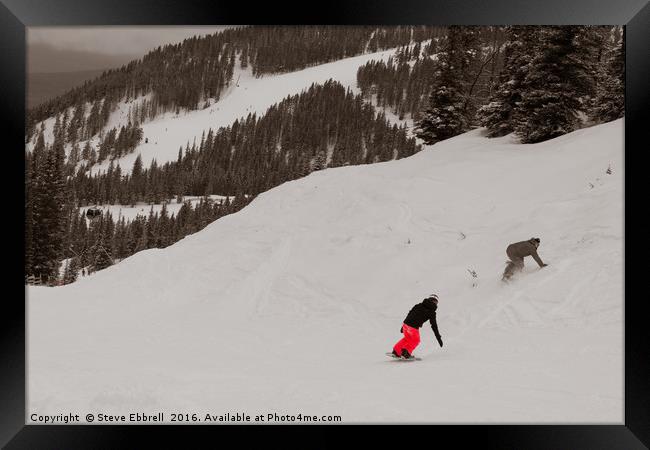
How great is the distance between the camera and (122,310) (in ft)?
46.6

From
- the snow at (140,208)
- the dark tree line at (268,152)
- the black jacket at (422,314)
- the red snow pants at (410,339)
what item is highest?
the dark tree line at (268,152)

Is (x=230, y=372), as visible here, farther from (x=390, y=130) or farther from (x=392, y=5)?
(x=390, y=130)

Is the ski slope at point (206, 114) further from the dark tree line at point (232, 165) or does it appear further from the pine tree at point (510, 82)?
the pine tree at point (510, 82)

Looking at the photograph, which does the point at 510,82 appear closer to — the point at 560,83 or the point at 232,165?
the point at 560,83

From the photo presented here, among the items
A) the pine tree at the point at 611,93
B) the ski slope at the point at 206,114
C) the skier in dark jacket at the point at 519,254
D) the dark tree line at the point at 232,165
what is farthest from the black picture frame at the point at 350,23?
the ski slope at the point at 206,114

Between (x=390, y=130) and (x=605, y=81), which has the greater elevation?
(x=390, y=130)

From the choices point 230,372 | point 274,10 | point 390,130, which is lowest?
point 230,372

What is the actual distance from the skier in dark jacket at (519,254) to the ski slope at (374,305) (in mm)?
230

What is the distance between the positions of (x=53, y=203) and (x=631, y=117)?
48808 millimetres

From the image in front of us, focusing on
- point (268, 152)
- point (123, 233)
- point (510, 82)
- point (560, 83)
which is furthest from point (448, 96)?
point (268, 152)

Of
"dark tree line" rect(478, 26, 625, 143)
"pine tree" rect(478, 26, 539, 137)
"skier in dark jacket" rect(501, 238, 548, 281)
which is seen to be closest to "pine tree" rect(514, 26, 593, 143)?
"dark tree line" rect(478, 26, 625, 143)

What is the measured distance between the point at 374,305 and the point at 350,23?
9.52 meters

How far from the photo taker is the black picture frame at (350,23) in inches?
167

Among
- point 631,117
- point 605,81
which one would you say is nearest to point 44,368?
point 631,117
